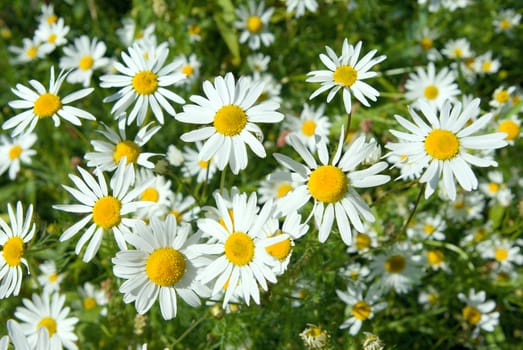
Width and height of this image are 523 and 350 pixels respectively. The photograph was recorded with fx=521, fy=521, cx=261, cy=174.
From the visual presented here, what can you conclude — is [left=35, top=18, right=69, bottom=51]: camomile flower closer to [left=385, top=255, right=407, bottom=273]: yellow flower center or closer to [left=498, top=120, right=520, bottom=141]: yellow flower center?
[left=385, top=255, right=407, bottom=273]: yellow flower center

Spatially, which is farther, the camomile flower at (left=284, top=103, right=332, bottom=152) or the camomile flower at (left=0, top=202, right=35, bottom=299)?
the camomile flower at (left=284, top=103, right=332, bottom=152)

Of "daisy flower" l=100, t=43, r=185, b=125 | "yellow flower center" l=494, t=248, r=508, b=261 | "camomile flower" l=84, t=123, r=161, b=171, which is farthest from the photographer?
"yellow flower center" l=494, t=248, r=508, b=261

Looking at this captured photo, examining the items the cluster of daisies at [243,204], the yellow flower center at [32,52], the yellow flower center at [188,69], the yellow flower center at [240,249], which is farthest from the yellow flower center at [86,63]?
the yellow flower center at [240,249]

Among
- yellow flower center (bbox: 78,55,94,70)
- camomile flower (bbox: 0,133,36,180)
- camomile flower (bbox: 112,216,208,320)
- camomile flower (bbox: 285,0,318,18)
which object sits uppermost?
camomile flower (bbox: 285,0,318,18)

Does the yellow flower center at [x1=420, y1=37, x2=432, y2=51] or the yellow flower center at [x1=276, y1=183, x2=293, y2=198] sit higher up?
the yellow flower center at [x1=420, y1=37, x2=432, y2=51]

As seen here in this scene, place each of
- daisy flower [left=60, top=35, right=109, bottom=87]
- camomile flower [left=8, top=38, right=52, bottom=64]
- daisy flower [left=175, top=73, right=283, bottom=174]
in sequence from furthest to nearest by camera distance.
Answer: camomile flower [left=8, top=38, right=52, bottom=64] → daisy flower [left=60, top=35, right=109, bottom=87] → daisy flower [left=175, top=73, right=283, bottom=174]

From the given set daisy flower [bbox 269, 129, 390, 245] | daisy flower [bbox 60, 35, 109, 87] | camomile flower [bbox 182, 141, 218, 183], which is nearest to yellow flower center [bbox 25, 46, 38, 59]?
daisy flower [bbox 60, 35, 109, 87]
